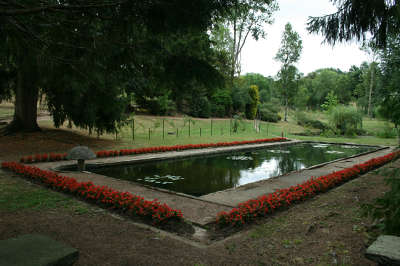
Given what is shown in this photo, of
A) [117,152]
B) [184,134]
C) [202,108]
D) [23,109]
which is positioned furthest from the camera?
[202,108]

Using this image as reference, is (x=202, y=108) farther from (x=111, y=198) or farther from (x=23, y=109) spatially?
(x=111, y=198)

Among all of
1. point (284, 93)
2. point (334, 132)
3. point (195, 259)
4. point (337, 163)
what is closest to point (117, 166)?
point (195, 259)

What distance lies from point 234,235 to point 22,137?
1153 centimetres

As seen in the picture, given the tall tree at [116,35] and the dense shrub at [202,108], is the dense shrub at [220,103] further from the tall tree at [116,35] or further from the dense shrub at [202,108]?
the tall tree at [116,35]

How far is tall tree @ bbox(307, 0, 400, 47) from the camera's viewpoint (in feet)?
14.8

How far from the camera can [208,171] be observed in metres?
9.84

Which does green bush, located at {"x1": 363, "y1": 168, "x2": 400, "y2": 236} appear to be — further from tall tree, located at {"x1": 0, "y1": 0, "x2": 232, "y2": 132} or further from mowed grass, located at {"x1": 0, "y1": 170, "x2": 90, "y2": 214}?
mowed grass, located at {"x1": 0, "y1": 170, "x2": 90, "y2": 214}

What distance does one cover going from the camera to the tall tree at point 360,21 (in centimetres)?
451

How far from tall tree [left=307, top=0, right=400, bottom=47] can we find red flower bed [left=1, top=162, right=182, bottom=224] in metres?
4.37

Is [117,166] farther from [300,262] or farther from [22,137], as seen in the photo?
[300,262]

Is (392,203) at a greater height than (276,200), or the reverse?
(392,203)

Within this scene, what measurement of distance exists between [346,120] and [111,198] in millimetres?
25912

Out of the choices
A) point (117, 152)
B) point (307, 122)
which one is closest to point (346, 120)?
point (307, 122)

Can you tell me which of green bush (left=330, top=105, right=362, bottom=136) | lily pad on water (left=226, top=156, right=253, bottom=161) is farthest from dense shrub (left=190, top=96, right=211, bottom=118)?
lily pad on water (left=226, top=156, right=253, bottom=161)
